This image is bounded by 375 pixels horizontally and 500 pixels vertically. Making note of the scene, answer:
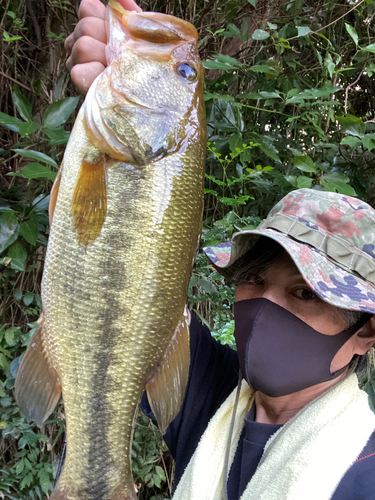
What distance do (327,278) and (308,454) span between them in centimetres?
45

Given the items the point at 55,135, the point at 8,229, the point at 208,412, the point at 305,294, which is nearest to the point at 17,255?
the point at 8,229

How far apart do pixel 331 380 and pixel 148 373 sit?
21.4 inches

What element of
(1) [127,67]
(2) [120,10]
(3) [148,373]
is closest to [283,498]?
(3) [148,373]

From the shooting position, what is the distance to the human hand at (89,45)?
3.44ft

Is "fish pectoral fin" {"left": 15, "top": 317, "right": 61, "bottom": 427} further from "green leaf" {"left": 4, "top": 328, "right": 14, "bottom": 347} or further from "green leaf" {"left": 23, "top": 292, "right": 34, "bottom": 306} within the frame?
"green leaf" {"left": 23, "top": 292, "right": 34, "bottom": 306}

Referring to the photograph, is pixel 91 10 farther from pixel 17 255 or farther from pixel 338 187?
pixel 338 187

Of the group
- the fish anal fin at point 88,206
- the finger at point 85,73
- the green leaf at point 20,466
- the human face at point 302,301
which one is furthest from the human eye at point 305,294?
the green leaf at point 20,466

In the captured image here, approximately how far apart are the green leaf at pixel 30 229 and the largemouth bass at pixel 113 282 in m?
0.77

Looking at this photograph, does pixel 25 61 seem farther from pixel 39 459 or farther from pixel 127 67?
pixel 39 459

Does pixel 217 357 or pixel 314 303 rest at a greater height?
pixel 314 303

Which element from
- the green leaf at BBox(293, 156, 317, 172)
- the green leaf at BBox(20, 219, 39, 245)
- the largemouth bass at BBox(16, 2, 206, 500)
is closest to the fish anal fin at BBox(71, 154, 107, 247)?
the largemouth bass at BBox(16, 2, 206, 500)

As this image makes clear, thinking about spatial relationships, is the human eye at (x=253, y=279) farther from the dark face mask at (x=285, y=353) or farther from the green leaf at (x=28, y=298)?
the green leaf at (x=28, y=298)

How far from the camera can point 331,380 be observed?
1.20 meters

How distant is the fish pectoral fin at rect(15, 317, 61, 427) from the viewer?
1.02 meters
